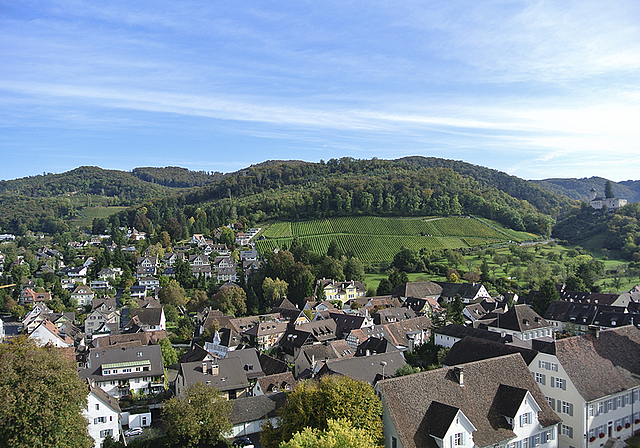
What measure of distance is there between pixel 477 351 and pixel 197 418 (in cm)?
1825

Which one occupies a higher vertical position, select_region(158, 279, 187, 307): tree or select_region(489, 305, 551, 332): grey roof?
select_region(489, 305, 551, 332): grey roof

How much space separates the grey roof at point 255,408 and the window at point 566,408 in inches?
653

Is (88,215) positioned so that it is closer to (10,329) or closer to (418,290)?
(10,329)

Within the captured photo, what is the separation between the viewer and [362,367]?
35781 millimetres

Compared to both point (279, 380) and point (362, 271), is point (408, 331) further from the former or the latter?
point (362, 271)

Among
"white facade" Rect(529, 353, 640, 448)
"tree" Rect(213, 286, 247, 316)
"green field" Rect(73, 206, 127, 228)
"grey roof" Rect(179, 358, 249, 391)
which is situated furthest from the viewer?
"green field" Rect(73, 206, 127, 228)

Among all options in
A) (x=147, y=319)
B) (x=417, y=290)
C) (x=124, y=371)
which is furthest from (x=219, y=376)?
(x=417, y=290)

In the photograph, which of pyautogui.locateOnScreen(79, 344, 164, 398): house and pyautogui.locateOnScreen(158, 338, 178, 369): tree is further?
pyautogui.locateOnScreen(158, 338, 178, 369): tree

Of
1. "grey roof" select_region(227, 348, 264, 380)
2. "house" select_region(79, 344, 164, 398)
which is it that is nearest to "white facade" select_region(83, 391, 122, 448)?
"house" select_region(79, 344, 164, 398)

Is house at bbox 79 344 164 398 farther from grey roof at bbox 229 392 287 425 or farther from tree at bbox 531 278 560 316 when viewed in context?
tree at bbox 531 278 560 316

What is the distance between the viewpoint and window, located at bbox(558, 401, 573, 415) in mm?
24984

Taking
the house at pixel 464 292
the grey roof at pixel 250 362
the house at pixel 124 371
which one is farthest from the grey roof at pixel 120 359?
the house at pixel 464 292

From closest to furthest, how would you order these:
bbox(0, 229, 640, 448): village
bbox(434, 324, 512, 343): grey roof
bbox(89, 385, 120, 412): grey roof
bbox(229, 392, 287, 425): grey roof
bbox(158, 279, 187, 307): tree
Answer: bbox(0, 229, 640, 448): village, bbox(229, 392, 287, 425): grey roof, bbox(89, 385, 120, 412): grey roof, bbox(434, 324, 512, 343): grey roof, bbox(158, 279, 187, 307): tree

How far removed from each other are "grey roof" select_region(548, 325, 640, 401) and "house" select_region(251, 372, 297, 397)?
1933cm
